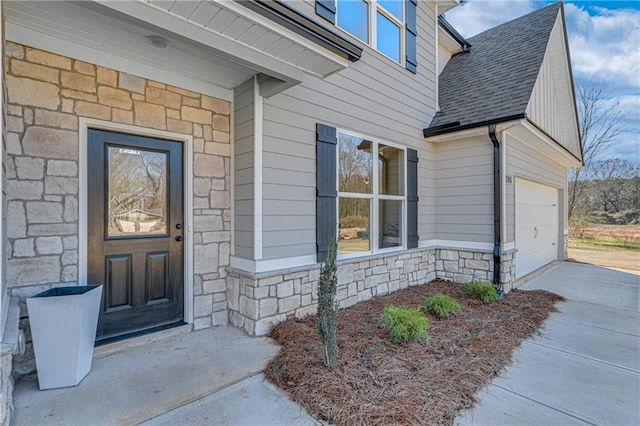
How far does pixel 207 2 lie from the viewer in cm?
210

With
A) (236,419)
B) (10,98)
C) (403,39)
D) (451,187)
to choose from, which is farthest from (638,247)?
(10,98)

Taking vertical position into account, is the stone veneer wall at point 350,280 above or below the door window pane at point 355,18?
below

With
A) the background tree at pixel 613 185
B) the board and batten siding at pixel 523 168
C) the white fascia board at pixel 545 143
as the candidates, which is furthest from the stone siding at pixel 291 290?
the background tree at pixel 613 185

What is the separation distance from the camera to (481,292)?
181 inches

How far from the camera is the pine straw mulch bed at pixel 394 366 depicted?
2094mm

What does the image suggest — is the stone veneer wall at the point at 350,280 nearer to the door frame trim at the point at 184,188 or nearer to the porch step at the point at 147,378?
the porch step at the point at 147,378

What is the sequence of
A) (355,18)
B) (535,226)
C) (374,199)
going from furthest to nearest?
(535,226), (374,199), (355,18)

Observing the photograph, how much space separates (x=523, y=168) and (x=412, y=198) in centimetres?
241

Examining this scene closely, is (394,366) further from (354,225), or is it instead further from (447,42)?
(447,42)

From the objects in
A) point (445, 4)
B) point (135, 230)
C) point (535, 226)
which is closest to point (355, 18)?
point (445, 4)

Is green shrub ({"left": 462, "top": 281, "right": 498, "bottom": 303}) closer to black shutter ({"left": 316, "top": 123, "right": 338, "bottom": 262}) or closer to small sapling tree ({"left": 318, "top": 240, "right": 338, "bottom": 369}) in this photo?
black shutter ({"left": 316, "top": 123, "right": 338, "bottom": 262})

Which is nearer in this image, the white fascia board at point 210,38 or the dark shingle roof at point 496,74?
the white fascia board at point 210,38

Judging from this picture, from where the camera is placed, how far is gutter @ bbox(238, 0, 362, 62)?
2270 mm

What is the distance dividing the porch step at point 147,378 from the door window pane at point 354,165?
242 cm
